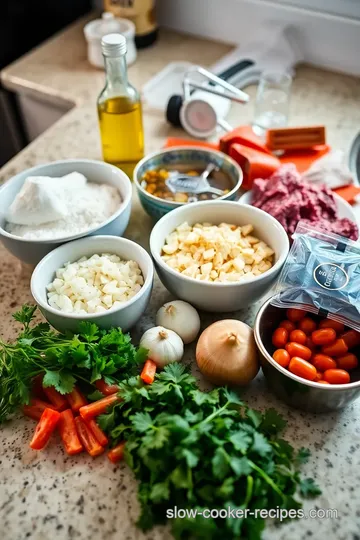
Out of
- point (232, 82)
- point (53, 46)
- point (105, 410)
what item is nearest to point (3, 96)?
point (53, 46)

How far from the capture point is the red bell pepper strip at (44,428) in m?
0.80

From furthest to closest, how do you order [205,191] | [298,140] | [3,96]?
[3,96] → [298,140] → [205,191]

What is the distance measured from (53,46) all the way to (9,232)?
971 millimetres

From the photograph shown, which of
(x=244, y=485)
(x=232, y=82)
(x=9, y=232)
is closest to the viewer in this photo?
(x=244, y=485)

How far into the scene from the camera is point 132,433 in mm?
771

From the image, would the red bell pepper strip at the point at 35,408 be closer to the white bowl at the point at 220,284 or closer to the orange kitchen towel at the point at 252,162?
the white bowl at the point at 220,284

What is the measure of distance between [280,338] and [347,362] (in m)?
0.11

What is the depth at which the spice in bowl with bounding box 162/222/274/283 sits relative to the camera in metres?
0.95

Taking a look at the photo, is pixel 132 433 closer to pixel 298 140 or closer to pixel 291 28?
pixel 298 140

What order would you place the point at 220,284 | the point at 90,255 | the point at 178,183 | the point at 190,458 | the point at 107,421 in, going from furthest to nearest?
the point at 178,183 → the point at 90,255 → the point at 220,284 → the point at 107,421 → the point at 190,458

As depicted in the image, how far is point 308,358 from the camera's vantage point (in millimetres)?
836

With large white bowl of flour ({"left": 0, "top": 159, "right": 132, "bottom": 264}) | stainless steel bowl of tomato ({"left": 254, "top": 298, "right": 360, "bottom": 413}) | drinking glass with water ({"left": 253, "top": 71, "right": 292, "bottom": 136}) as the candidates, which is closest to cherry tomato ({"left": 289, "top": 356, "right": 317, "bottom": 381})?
stainless steel bowl of tomato ({"left": 254, "top": 298, "right": 360, "bottom": 413})

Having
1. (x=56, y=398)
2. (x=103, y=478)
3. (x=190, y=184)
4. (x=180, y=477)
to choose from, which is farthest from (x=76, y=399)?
(x=190, y=184)

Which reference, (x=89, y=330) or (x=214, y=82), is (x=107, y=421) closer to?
(x=89, y=330)
